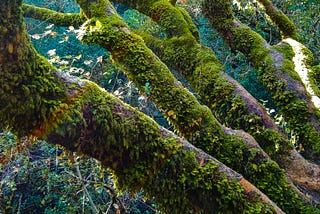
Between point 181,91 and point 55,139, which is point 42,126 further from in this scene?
point 181,91

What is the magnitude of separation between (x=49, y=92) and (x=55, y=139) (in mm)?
224

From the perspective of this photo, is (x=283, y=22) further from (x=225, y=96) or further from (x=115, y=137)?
(x=115, y=137)

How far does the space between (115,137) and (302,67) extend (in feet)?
8.53

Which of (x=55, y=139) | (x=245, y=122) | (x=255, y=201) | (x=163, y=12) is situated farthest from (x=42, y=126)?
(x=163, y=12)

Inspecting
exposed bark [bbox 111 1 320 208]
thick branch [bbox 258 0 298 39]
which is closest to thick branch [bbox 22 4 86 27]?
exposed bark [bbox 111 1 320 208]

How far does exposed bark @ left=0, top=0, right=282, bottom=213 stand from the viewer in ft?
4.99

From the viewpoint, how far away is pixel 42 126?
64.2 inches

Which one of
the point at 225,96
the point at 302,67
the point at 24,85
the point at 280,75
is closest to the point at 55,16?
the point at 225,96

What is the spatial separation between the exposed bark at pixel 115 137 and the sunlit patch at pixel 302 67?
1662mm

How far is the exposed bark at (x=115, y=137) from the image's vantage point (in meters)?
1.52

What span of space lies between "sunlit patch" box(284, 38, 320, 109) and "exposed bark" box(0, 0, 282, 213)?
1.66 metres

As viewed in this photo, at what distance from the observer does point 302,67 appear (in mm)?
3652

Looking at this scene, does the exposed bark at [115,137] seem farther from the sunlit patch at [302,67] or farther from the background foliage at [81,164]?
the background foliage at [81,164]

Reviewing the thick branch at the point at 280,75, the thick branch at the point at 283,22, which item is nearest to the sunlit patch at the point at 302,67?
the thick branch at the point at 280,75
